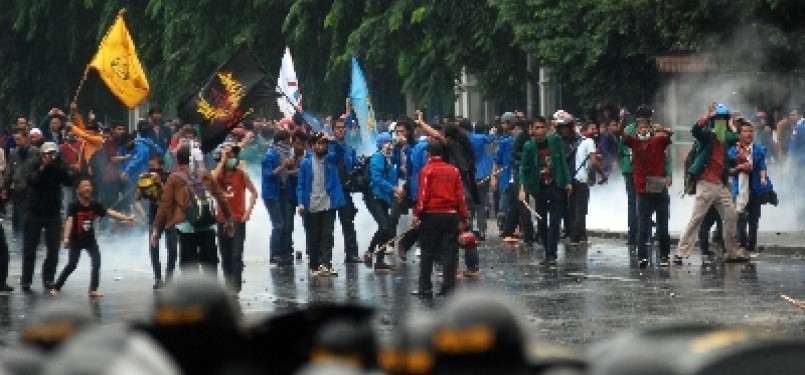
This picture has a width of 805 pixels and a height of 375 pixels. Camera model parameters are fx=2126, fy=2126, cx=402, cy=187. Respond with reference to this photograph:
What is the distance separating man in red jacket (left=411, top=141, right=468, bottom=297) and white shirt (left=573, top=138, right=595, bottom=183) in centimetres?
897

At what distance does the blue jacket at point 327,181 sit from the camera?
72.0ft

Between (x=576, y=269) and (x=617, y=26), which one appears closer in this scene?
(x=576, y=269)

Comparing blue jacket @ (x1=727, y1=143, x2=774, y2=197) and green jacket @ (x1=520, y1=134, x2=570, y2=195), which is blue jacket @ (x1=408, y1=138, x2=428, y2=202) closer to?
green jacket @ (x1=520, y1=134, x2=570, y2=195)

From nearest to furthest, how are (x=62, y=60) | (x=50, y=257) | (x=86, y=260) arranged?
(x=50, y=257) → (x=86, y=260) → (x=62, y=60)

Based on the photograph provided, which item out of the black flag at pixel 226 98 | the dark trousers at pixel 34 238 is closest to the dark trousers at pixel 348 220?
the black flag at pixel 226 98

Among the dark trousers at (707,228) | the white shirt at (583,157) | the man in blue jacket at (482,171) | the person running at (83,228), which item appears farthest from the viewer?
the man in blue jacket at (482,171)

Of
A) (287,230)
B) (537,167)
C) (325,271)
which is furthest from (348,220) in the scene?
(537,167)

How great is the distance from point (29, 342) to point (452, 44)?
36144 millimetres

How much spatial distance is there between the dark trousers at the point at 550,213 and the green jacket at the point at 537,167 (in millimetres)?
98

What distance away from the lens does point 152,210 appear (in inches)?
882

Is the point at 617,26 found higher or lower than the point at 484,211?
higher

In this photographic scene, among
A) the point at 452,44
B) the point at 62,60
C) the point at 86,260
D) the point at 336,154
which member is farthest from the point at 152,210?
the point at 62,60

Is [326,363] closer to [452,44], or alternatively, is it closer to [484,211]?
[484,211]

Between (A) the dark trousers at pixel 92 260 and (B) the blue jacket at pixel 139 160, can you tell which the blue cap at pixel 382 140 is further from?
(B) the blue jacket at pixel 139 160
